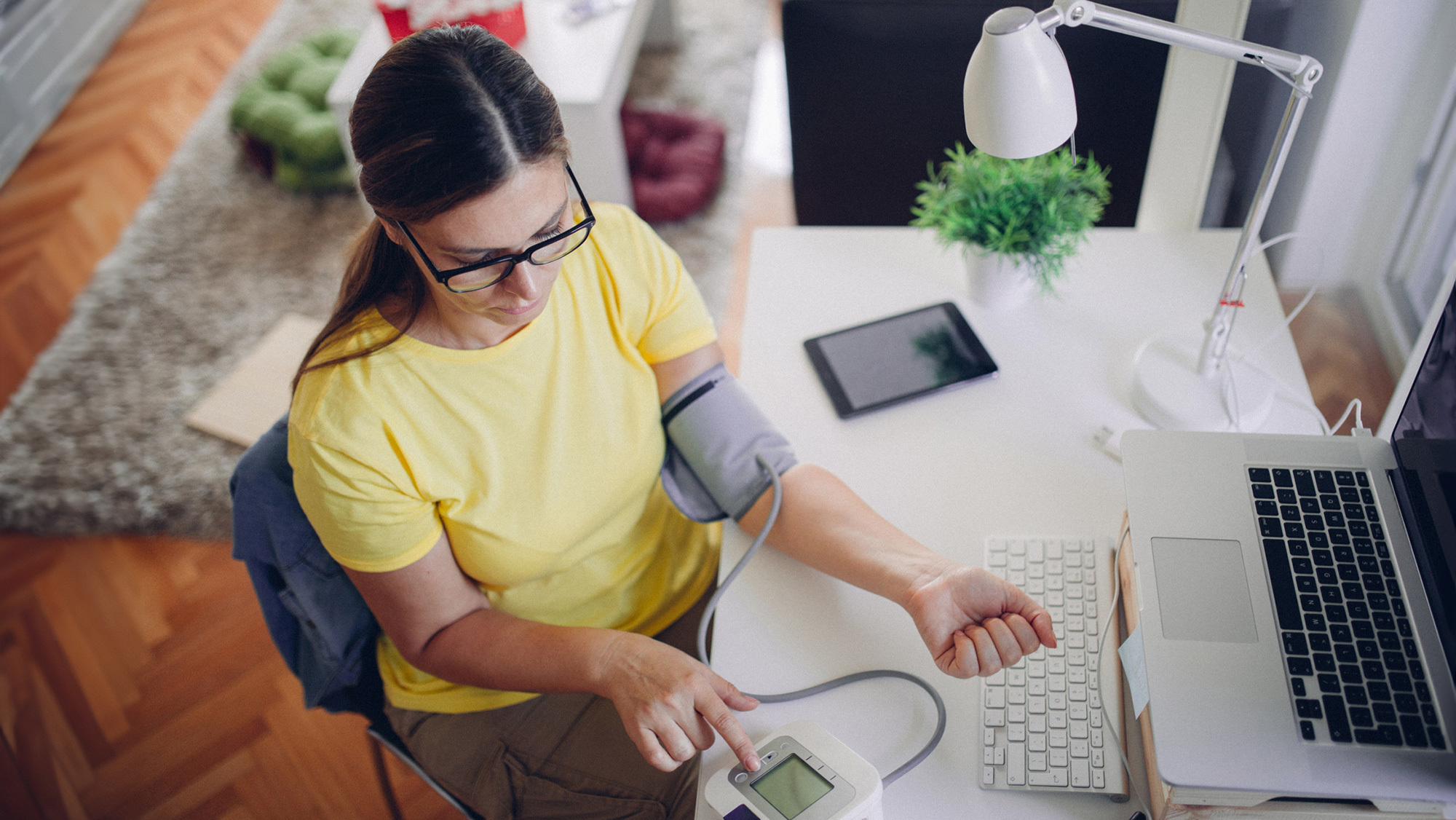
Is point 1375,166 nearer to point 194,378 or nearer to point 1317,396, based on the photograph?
point 1317,396

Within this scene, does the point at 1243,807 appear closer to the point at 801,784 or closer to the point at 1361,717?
the point at 1361,717

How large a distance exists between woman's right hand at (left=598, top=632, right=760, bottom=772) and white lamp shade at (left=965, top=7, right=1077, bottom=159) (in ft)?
1.73

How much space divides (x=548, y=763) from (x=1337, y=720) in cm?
72

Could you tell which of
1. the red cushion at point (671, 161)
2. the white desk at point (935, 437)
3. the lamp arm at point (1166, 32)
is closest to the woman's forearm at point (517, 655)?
the white desk at point (935, 437)

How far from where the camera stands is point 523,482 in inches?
Answer: 38.8

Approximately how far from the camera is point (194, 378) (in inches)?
87.6

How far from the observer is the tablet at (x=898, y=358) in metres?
1.15

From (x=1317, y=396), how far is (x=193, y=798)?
5.79ft

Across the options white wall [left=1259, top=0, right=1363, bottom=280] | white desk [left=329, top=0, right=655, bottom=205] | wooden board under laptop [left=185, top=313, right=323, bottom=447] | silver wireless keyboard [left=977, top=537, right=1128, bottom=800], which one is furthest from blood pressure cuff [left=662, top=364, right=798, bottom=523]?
wooden board under laptop [left=185, top=313, right=323, bottom=447]

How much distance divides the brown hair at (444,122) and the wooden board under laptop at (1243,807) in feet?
2.18

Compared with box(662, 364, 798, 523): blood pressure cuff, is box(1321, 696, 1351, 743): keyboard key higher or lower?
higher

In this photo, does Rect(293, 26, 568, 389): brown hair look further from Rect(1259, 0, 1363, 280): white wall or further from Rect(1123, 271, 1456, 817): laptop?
Rect(1259, 0, 1363, 280): white wall

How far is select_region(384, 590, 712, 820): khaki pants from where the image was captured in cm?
102

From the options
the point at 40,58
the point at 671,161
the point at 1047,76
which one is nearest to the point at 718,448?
the point at 1047,76
